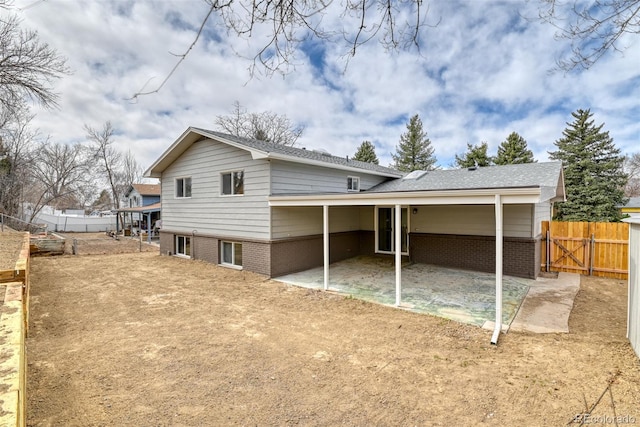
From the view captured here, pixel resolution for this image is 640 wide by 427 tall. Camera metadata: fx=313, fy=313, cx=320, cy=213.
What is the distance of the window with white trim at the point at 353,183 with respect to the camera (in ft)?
41.7

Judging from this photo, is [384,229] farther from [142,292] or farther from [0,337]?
[0,337]

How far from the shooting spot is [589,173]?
71.5ft

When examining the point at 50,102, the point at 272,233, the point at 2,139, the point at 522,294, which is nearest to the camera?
the point at 522,294

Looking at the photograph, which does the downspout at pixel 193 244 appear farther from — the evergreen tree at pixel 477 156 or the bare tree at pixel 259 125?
the evergreen tree at pixel 477 156

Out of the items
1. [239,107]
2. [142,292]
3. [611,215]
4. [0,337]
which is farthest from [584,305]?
[239,107]

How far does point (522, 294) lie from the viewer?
7645 millimetres

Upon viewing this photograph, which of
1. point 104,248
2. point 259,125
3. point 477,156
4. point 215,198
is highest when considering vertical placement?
point 259,125

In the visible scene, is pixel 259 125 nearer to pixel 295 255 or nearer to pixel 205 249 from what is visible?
pixel 205 249

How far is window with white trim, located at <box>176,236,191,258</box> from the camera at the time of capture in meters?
13.0

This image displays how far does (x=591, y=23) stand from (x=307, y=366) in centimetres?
528

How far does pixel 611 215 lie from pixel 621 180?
2.89 metres

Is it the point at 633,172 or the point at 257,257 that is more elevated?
the point at 633,172

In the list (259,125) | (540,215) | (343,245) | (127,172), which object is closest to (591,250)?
(540,215)

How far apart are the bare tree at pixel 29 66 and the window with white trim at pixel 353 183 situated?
11.2 metres
